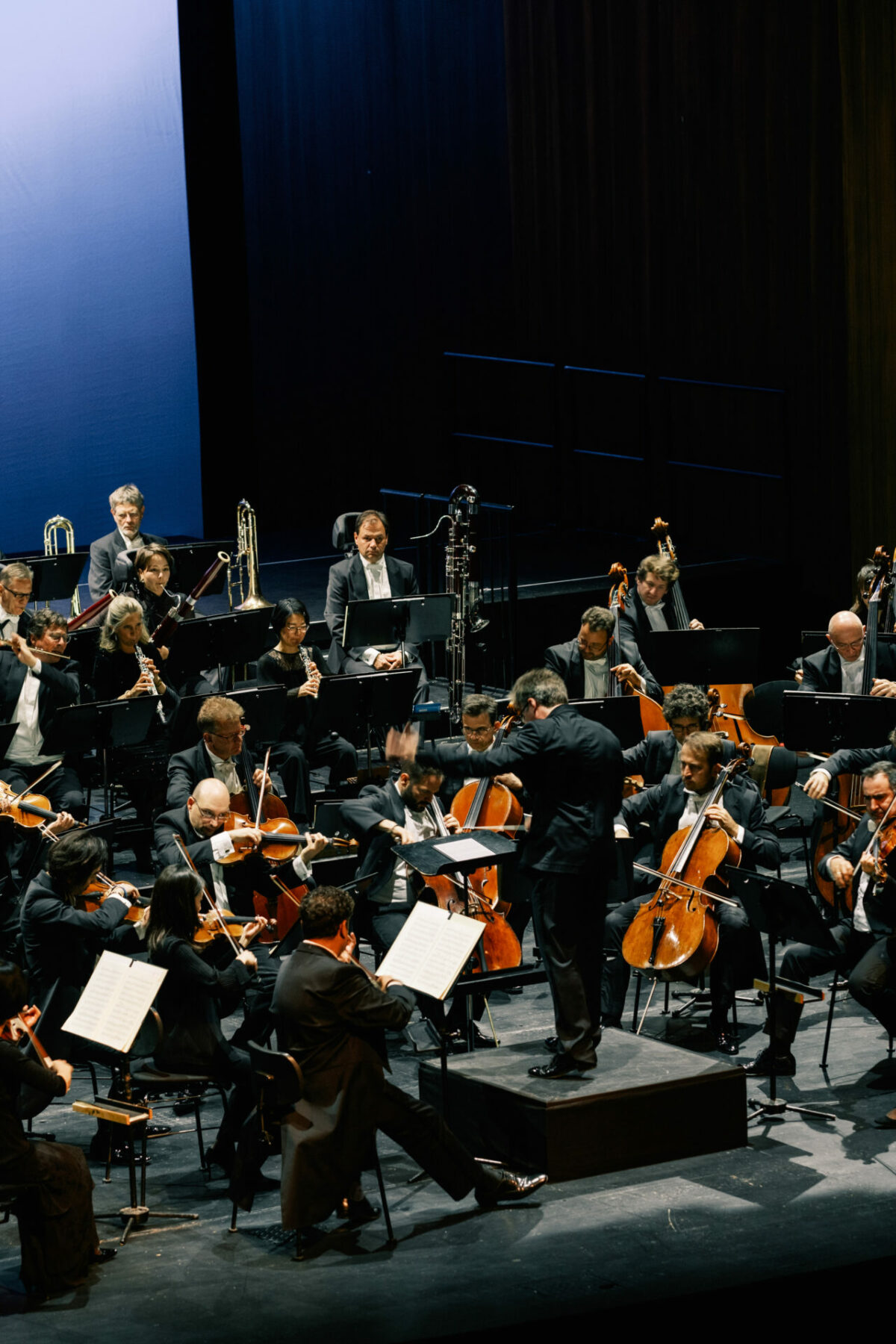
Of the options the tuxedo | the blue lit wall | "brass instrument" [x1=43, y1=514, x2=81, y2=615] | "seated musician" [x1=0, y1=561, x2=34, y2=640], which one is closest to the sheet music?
the tuxedo

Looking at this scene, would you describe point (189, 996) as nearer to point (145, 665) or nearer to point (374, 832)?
point (374, 832)

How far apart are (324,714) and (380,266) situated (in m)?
5.91

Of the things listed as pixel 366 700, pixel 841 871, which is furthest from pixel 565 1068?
pixel 366 700

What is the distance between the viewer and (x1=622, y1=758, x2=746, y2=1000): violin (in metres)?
6.15

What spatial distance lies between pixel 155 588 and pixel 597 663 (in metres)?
2.01

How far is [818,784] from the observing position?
6.79 meters

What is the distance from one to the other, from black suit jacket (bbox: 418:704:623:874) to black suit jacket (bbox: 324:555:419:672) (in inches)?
116

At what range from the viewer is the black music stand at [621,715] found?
727cm

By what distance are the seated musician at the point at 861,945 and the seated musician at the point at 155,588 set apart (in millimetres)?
3044

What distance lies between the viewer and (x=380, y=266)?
12742 millimetres

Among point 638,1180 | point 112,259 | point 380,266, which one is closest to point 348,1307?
point 638,1180

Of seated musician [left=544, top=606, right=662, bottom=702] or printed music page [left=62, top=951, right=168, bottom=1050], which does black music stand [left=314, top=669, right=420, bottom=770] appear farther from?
printed music page [left=62, top=951, right=168, bottom=1050]

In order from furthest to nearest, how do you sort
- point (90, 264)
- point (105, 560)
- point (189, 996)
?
point (90, 264) < point (105, 560) < point (189, 996)

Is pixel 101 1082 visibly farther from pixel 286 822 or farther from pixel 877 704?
pixel 877 704
